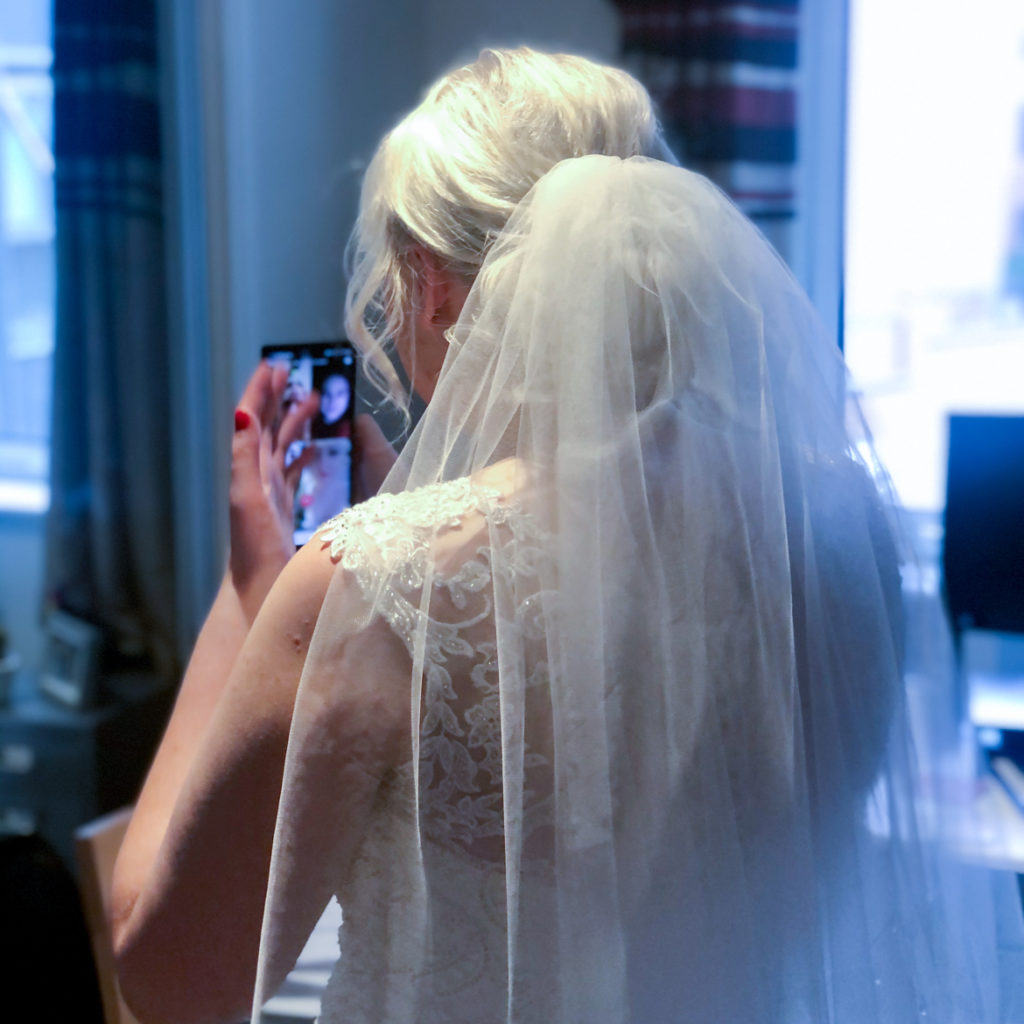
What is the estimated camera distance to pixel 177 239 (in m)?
1.70

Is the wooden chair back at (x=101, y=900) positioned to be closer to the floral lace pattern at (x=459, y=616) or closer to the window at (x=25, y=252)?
the window at (x=25, y=252)

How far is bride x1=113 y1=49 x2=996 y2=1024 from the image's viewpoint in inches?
25.0

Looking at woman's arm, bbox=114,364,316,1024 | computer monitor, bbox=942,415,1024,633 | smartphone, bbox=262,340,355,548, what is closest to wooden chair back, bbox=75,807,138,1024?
woman's arm, bbox=114,364,316,1024

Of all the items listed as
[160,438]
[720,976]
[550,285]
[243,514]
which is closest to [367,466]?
[243,514]

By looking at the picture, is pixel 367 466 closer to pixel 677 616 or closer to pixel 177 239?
pixel 677 616

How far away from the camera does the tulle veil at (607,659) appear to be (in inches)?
24.9

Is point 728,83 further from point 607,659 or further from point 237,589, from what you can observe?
point 607,659

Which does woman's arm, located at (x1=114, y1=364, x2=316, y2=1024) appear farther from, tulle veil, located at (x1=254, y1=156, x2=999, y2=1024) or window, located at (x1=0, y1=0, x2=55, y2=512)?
window, located at (x1=0, y1=0, x2=55, y2=512)

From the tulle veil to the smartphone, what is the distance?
355mm

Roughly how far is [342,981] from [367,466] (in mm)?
525

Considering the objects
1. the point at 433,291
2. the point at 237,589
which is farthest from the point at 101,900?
the point at 433,291

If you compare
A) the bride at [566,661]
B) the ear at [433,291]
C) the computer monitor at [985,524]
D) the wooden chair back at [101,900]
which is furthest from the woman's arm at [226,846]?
the computer monitor at [985,524]

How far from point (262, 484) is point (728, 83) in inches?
47.4

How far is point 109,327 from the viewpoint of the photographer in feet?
5.37
